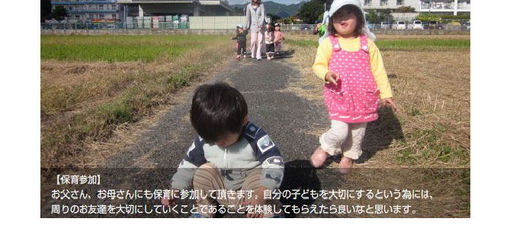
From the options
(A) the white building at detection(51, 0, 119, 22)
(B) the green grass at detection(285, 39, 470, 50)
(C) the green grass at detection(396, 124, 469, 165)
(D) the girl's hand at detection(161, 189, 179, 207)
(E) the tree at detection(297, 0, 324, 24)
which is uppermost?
(E) the tree at detection(297, 0, 324, 24)

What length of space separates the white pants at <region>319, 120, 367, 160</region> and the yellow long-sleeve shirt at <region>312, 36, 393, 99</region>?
0.24 meters

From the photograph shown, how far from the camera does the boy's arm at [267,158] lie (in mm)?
1513

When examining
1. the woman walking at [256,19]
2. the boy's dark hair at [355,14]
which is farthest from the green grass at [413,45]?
the boy's dark hair at [355,14]

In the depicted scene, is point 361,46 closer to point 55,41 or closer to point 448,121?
point 448,121

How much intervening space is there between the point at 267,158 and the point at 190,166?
0.37 meters

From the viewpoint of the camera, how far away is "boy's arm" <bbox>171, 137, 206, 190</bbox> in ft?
5.43

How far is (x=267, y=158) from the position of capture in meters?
1.55

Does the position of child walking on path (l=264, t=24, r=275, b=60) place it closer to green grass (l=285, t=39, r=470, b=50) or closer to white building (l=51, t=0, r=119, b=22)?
green grass (l=285, t=39, r=470, b=50)

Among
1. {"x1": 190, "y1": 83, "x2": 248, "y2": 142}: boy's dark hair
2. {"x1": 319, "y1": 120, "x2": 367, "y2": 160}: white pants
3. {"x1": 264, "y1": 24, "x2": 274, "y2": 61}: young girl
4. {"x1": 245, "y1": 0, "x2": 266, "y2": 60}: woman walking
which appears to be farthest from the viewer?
{"x1": 264, "y1": 24, "x2": 274, "y2": 61}: young girl

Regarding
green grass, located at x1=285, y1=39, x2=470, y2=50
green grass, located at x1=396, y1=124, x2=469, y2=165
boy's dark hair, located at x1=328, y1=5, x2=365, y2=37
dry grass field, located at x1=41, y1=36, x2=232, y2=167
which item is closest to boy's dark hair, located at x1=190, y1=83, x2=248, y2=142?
boy's dark hair, located at x1=328, y1=5, x2=365, y2=37

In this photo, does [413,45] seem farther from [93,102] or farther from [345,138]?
[345,138]

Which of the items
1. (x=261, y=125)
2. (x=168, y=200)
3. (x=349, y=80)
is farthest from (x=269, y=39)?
(x=168, y=200)

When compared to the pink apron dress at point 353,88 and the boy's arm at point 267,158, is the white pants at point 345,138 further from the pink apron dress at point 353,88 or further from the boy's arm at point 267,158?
the boy's arm at point 267,158

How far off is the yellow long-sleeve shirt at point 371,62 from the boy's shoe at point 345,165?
16.0 inches
